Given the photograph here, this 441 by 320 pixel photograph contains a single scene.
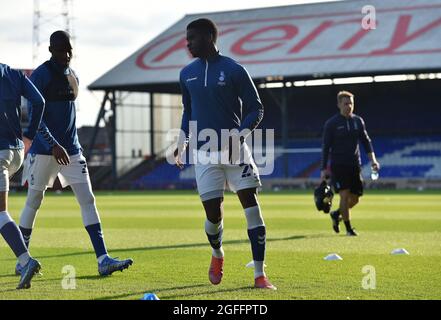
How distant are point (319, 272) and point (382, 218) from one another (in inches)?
386

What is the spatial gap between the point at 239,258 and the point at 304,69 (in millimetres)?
31582

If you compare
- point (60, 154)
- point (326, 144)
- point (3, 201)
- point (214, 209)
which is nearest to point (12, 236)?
point (3, 201)

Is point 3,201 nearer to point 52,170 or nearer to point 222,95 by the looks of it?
point 52,170

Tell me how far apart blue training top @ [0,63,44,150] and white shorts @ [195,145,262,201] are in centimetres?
154

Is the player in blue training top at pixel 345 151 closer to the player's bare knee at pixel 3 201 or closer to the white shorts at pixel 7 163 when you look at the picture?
the white shorts at pixel 7 163

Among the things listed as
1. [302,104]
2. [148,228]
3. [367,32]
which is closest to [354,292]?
[148,228]

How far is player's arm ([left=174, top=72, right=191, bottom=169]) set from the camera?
895 centimetres

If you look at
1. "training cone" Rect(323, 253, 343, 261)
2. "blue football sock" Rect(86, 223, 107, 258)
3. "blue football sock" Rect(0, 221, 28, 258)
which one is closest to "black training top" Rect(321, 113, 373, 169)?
"training cone" Rect(323, 253, 343, 261)

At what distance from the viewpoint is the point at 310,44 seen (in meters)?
43.9

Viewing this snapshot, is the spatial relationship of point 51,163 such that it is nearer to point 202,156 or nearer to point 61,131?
point 61,131

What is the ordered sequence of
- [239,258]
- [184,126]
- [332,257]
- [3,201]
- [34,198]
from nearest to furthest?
1. [3,201]
2. [184,126]
3. [34,198]
4. [332,257]
5. [239,258]

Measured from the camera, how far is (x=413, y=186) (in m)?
40.4

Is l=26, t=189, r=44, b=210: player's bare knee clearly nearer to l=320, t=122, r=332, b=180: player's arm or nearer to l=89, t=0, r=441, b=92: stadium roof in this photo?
l=320, t=122, r=332, b=180: player's arm

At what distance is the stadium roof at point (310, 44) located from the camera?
41.1 meters
